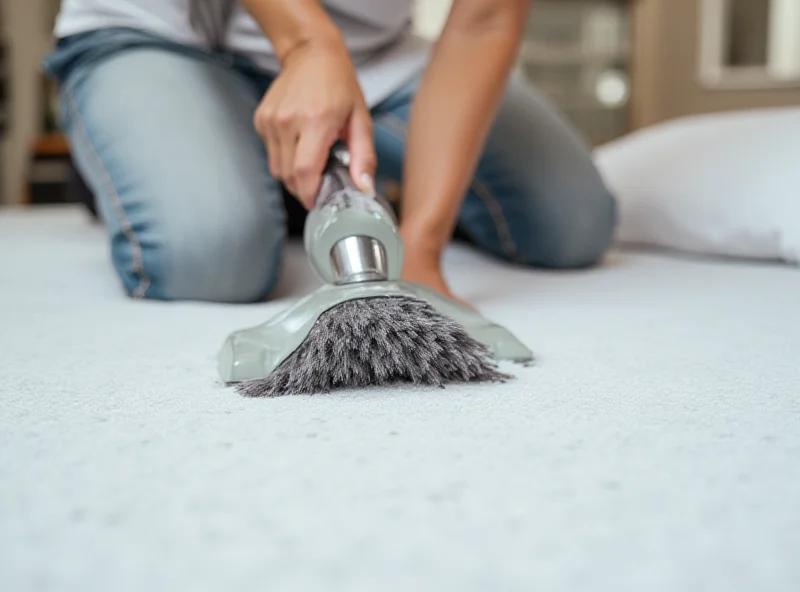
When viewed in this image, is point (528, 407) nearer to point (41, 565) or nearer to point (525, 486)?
point (525, 486)

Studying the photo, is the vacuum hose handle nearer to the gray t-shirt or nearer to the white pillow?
the gray t-shirt

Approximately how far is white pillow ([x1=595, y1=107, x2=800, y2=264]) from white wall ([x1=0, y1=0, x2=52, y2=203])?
14.2 ft

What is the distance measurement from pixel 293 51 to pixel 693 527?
61cm

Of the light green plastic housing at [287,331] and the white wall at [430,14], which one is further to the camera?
the white wall at [430,14]

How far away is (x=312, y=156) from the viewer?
0.69 metres

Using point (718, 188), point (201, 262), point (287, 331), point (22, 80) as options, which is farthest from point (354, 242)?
point (22, 80)

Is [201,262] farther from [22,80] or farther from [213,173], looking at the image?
[22,80]

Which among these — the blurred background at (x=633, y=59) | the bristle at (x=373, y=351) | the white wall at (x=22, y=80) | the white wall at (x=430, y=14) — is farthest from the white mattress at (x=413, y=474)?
the white wall at (x=22, y=80)

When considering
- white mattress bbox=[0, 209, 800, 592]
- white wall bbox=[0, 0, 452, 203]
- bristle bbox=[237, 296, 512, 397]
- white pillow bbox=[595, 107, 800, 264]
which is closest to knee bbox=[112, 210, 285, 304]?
white mattress bbox=[0, 209, 800, 592]

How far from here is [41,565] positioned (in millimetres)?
312

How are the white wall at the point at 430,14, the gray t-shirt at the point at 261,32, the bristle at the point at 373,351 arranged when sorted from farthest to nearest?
the white wall at the point at 430,14, the gray t-shirt at the point at 261,32, the bristle at the point at 373,351

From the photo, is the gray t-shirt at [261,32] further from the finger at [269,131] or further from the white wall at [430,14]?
the white wall at [430,14]

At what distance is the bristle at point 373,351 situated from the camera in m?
0.54

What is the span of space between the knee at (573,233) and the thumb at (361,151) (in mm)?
668
